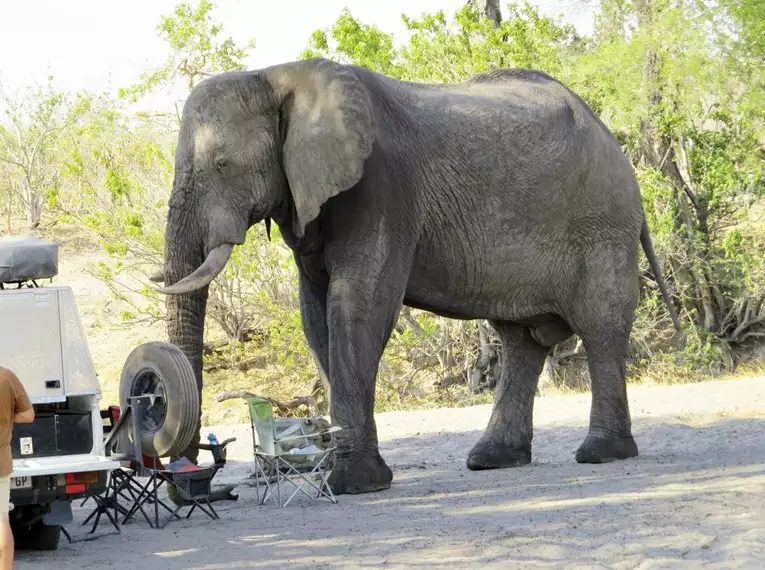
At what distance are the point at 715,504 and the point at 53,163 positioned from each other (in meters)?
28.7

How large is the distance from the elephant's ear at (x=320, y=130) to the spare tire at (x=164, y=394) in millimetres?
1756

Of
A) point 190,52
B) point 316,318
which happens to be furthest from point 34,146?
point 316,318

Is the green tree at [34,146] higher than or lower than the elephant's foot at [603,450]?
higher

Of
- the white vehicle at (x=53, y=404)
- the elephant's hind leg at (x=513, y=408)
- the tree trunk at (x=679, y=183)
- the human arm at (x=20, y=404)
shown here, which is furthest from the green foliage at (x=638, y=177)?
the human arm at (x=20, y=404)

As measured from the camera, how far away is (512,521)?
28.4ft

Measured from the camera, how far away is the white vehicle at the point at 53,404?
27.4ft

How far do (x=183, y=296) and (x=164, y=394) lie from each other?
141 centimetres

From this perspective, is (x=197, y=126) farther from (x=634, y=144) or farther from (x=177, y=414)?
(x=634, y=144)

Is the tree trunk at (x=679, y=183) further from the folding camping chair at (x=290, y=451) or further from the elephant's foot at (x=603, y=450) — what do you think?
the folding camping chair at (x=290, y=451)

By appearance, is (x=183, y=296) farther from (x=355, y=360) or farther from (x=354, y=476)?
(x=354, y=476)

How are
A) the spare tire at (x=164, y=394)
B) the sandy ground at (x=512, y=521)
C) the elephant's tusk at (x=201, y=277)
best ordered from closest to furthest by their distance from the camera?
the sandy ground at (x=512, y=521), the spare tire at (x=164, y=394), the elephant's tusk at (x=201, y=277)

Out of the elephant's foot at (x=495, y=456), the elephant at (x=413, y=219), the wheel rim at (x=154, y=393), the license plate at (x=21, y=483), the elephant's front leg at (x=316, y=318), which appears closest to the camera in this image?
the license plate at (x=21, y=483)

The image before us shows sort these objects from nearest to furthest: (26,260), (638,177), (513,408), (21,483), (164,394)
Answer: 1. (21,483)
2. (26,260)
3. (164,394)
4. (513,408)
5. (638,177)

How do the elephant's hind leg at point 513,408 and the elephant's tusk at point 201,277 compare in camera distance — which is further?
the elephant's hind leg at point 513,408
